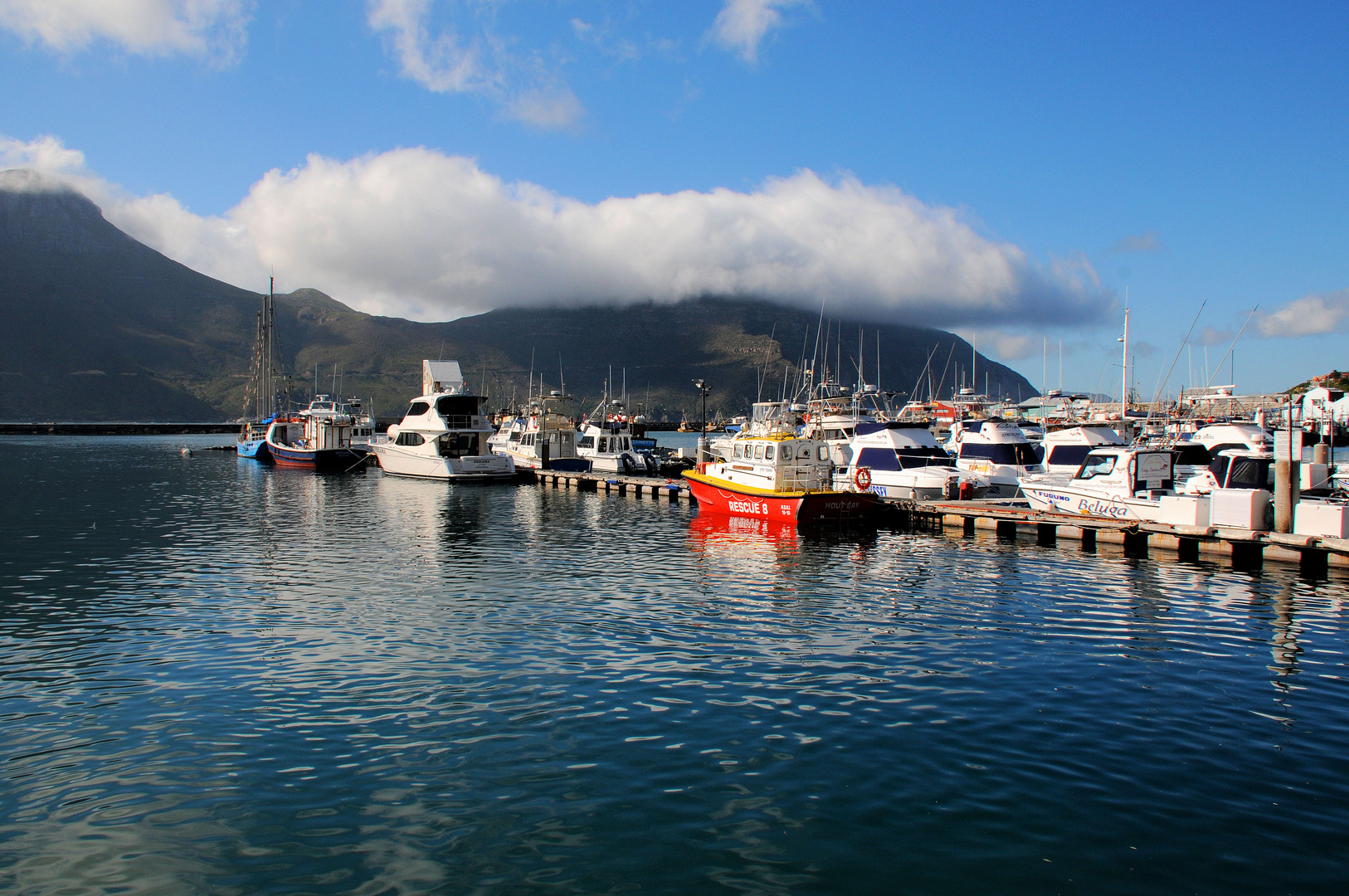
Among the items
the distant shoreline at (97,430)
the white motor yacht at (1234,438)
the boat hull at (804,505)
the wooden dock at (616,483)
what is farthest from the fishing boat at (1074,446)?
the distant shoreline at (97,430)

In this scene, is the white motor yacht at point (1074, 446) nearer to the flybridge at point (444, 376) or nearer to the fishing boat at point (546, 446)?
the fishing boat at point (546, 446)

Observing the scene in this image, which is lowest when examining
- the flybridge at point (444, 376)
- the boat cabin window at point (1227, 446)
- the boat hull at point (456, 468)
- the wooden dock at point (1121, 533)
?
the wooden dock at point (1121, 533)

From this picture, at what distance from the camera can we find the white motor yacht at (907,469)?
38.0 meters

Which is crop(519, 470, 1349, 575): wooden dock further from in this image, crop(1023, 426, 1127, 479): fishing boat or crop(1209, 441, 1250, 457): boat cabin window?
crop(1209, 441, 1250, 457): boat cabin window

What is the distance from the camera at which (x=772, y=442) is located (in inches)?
1355

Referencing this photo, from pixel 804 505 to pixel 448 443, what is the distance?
111ft

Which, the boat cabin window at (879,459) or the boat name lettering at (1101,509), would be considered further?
the boat cabin window at (879,459)

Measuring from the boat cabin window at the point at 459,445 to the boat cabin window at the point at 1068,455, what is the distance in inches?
1487

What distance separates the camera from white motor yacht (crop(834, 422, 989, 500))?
125ft

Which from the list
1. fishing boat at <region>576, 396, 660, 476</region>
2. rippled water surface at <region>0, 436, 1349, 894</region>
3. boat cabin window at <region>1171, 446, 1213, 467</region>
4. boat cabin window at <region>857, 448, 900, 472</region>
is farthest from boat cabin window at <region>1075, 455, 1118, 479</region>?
fishing boat at <region>576, 396, 660, 476</region>

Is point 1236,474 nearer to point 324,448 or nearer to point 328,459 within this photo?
point 328,459

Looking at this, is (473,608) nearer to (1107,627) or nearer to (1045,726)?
(1045,726)

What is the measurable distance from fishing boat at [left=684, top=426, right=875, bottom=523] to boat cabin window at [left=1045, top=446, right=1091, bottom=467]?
1110 cm

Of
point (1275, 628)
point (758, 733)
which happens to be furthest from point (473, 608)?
point (1275, 628)
